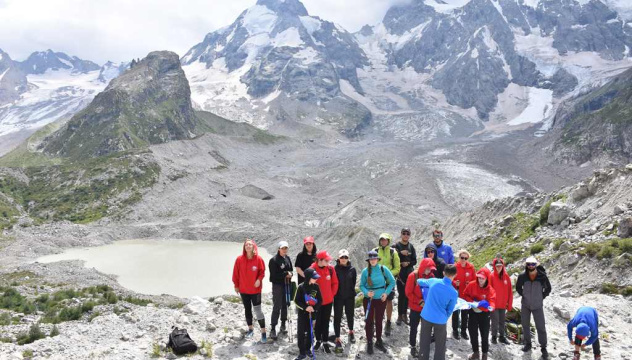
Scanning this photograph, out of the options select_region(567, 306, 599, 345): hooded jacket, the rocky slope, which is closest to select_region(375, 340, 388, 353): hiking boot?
select_region(567, 306, 599, 345): hooded jacket

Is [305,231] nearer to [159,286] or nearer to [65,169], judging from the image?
[159,286]

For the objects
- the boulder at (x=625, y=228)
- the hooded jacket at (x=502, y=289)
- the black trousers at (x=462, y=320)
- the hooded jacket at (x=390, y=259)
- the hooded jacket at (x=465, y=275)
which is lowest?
the black trousers at (x=462, y=320)

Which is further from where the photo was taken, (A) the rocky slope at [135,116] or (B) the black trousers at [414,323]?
(A) the rocky slope at [135,116]

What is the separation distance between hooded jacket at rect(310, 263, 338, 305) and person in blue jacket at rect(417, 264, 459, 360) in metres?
2.11

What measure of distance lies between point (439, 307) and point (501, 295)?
130 inches

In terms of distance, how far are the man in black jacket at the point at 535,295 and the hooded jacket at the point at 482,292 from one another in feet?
3.95

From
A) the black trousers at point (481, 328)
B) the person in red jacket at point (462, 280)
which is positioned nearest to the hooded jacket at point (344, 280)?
the person in red jacket at point (462, 280)

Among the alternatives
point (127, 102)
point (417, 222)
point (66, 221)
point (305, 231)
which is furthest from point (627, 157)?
point (127, 102)

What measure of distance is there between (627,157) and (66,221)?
136 m

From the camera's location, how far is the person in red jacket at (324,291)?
1005 centimetres

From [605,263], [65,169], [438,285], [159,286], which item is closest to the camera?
[438,285]

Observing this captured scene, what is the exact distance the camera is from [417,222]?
57.3 metres

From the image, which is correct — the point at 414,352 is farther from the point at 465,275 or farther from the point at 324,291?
the point at 324,291

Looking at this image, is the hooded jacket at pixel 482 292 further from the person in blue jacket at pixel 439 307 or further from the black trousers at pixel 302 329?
the black trousers at pixel 302 329
